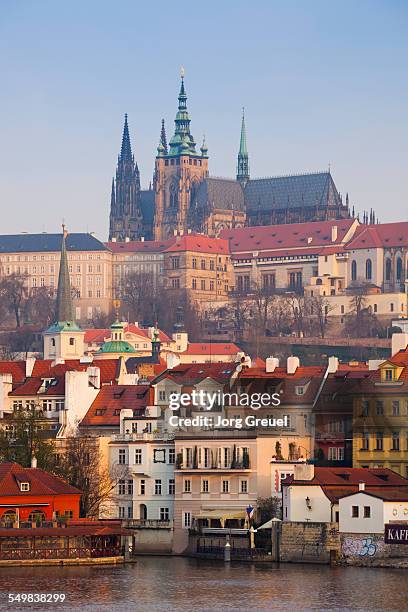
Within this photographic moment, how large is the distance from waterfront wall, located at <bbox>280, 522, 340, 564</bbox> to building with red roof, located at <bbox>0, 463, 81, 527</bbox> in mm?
6970

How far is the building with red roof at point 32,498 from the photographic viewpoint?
7069cm

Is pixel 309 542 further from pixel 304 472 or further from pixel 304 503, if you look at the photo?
pixel 304 472

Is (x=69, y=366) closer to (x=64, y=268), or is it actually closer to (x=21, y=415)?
→ (x=21, y=415)

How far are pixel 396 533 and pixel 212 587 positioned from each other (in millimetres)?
6326

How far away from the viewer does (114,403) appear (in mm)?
81312

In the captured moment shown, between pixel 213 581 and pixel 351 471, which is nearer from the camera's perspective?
pixel 213 581

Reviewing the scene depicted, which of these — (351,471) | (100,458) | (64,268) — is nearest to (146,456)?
(100,458)

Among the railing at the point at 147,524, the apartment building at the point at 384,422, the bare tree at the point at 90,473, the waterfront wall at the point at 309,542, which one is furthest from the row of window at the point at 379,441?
the bare tree at the point at 90,473

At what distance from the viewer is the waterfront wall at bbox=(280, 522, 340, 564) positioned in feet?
222

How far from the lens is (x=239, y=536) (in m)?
71.5

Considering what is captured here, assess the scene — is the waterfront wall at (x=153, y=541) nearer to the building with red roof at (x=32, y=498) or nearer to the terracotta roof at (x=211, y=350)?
the building with red roof at (x=32, y=498)

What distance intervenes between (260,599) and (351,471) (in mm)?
11154

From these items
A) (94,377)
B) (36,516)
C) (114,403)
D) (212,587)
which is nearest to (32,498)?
(36,516)

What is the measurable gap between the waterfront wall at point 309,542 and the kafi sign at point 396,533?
166 cm
